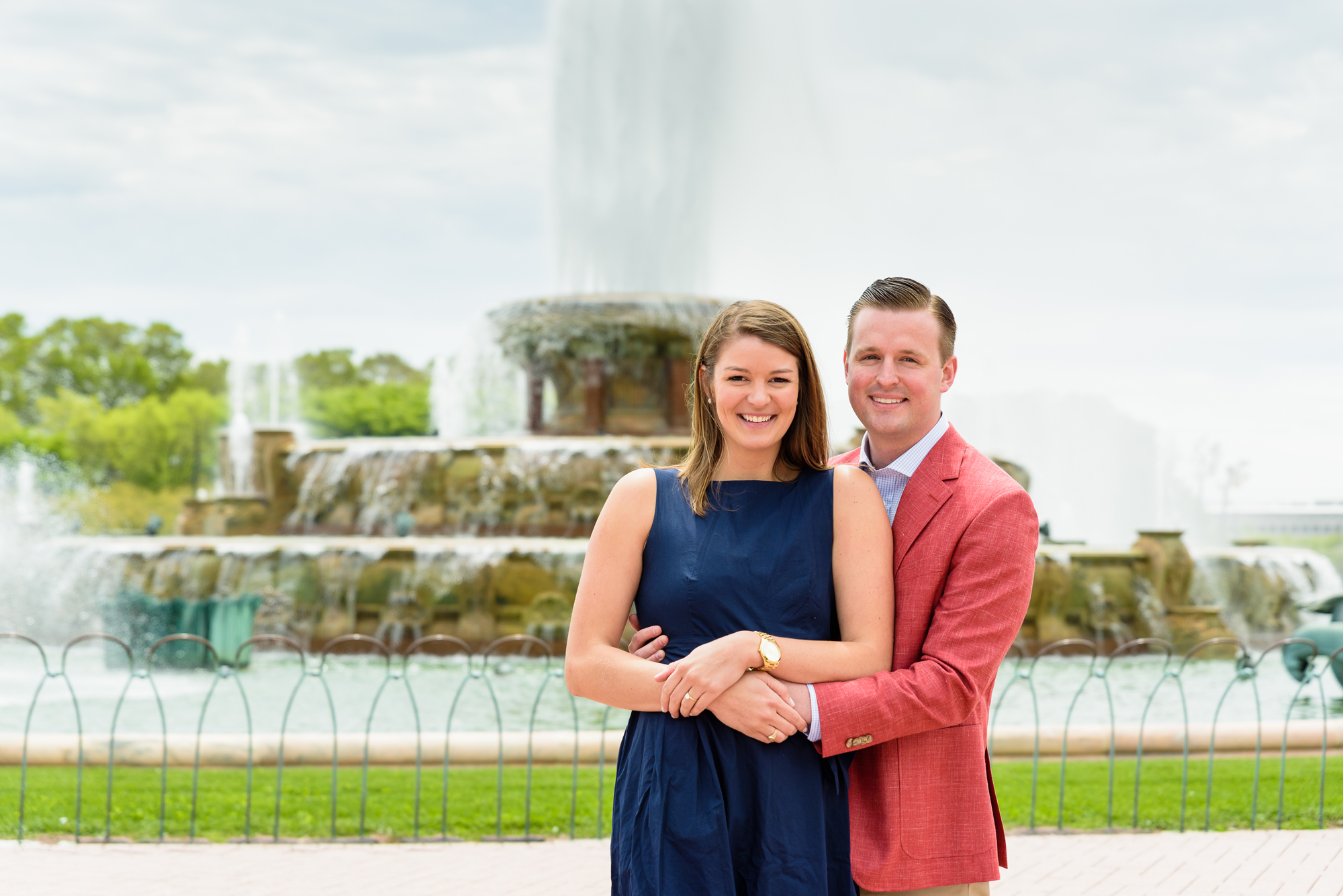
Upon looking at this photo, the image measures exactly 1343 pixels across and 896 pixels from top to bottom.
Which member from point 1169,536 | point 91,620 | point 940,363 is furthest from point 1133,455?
point 940,363

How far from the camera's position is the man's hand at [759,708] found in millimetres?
2672

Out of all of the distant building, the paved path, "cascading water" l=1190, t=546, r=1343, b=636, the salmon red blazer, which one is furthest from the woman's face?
the distant building

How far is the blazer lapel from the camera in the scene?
2840 mm

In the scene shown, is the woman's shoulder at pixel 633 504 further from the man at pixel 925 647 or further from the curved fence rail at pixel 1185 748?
the curved fence rail at pixel 1185 748

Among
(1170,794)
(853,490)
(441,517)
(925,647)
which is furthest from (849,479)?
(441,517)

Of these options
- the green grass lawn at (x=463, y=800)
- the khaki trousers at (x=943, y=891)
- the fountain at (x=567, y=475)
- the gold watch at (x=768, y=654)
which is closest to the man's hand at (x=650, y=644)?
the gold watch at (x=768, y=654)

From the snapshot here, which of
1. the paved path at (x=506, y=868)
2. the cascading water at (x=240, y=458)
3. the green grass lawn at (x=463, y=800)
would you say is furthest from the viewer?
the cascading water at (x=240, y=458)

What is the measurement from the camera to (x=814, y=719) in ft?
8.80

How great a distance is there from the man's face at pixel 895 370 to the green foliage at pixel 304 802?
4899 mm

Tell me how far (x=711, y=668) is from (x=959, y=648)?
1.92ft

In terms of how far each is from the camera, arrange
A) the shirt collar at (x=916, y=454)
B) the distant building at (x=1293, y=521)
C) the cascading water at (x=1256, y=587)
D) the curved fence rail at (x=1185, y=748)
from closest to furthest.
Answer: the shirt collar at (x=916, y=454), the curved fence rail at (x=1185, y=748), the cascading water at (x=1256, y=587), the distant building at (x=1293, y=521)

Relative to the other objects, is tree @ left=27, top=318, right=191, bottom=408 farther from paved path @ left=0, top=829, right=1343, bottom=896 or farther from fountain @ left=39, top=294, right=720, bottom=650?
paved path @ left=0, top=829, right=1343, bottom=896

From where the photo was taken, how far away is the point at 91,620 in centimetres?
1803

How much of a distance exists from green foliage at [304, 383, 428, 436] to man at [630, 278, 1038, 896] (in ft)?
226
